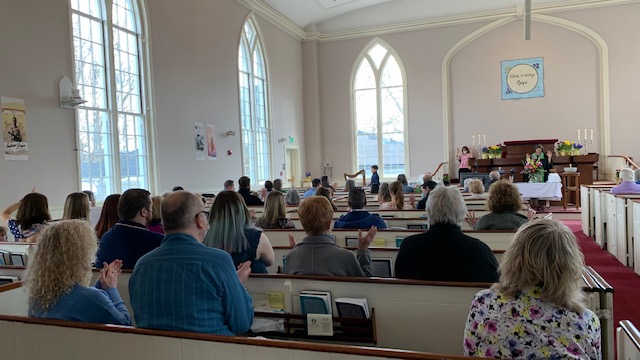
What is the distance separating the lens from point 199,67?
984cm

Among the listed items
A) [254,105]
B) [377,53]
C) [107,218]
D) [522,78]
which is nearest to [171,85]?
[254,105]

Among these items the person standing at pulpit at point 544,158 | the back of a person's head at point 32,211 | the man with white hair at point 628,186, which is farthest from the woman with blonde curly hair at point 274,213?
the person standing at pulpit at point 544,158

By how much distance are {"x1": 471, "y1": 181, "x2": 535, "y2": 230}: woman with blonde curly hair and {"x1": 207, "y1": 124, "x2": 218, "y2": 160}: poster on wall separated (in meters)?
7.50

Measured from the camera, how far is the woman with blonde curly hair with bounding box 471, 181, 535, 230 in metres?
3.39

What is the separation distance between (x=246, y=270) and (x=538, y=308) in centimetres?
112

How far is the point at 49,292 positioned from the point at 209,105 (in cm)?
864

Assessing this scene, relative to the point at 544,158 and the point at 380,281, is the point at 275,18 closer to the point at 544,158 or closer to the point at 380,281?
the point at 544,158

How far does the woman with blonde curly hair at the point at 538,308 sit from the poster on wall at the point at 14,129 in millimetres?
6159

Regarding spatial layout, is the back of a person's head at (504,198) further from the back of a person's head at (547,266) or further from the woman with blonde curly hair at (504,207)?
the back of a person's head at (547,266)

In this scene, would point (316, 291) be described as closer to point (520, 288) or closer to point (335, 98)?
point (520, 288)

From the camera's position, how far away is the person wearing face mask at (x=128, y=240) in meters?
2.73

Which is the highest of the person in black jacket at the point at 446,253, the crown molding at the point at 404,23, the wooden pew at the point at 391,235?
the crown molding at the point at 404,23

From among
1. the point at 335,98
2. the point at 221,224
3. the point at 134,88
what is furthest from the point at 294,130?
the point at 221,224

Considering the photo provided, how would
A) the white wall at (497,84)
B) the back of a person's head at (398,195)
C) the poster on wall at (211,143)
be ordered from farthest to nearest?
the white wall at (497,84)
the poster on wall at (211,143)
the back of a person's head at (398,195)
